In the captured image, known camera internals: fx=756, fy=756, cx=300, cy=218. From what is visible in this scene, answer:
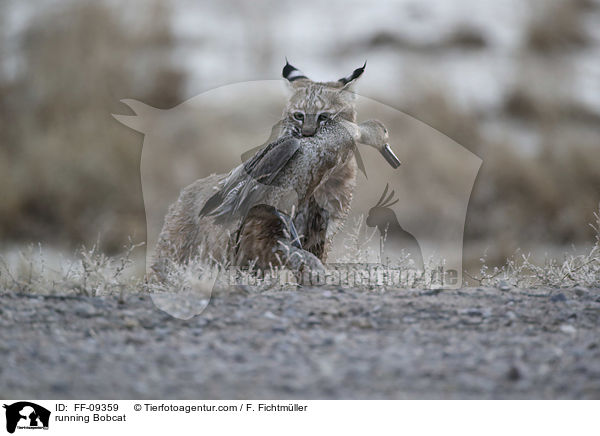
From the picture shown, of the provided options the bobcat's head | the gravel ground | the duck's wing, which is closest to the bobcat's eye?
the bobcat's head

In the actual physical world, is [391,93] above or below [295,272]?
above

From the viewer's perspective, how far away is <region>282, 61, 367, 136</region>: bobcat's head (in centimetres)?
571

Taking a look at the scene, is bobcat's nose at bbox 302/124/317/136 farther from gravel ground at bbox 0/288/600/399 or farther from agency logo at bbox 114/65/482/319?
gravel ground at bbox 0/288/600/399

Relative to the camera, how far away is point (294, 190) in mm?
5586

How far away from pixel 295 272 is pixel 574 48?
1482cm

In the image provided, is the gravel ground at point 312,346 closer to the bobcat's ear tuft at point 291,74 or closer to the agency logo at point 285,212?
the agency logo at point 285,212

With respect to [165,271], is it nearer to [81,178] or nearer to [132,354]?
[132,354]

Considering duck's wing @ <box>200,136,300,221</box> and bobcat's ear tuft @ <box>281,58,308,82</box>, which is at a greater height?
bobcat's ear tuft @ <box>281,58,308,82</box>

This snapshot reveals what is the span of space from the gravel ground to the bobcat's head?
1.33m

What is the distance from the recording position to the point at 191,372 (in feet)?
11.8
